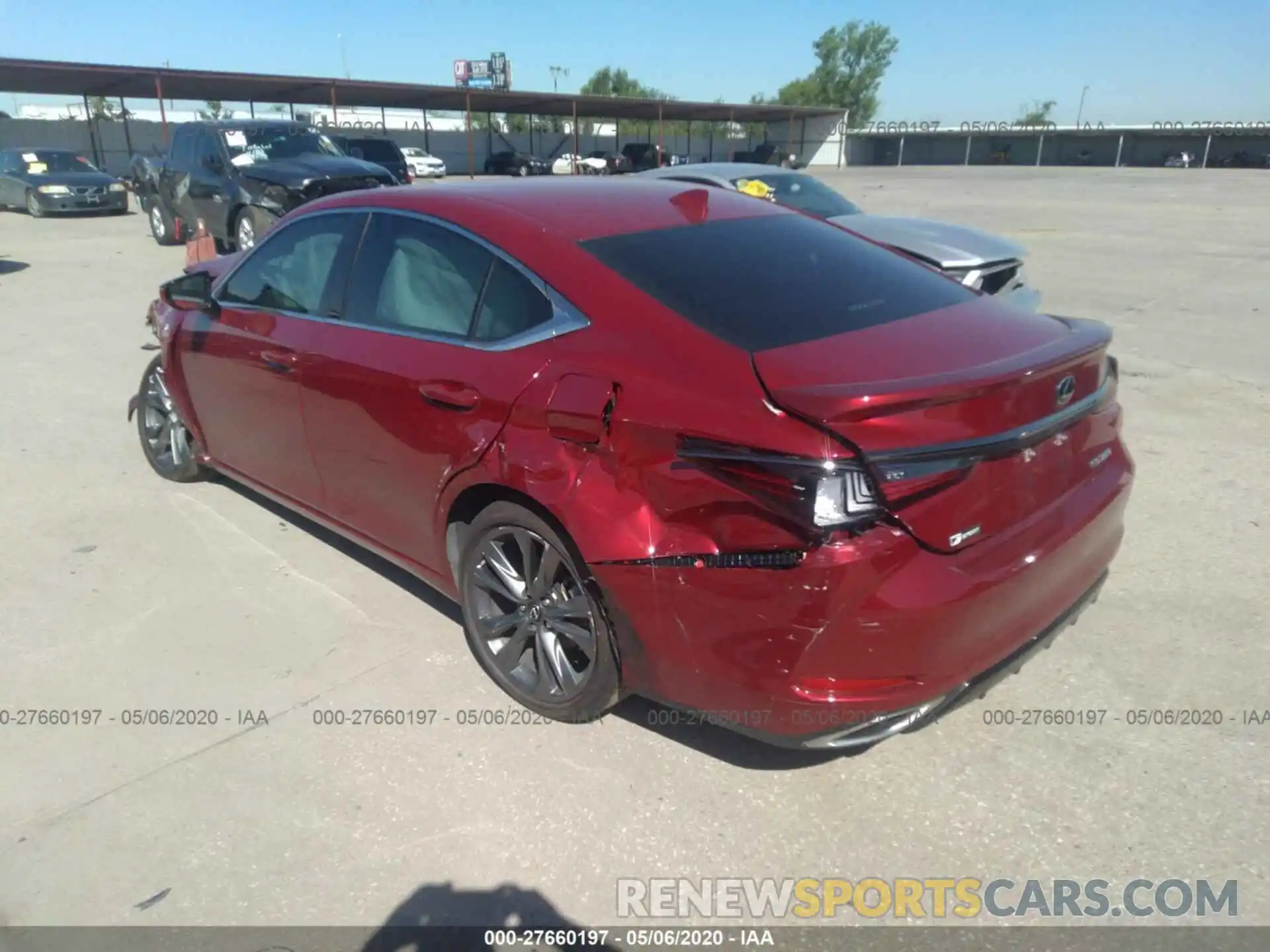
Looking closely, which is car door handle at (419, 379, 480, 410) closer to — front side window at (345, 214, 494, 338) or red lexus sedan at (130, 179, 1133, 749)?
red lexus sedan at (130, 179, 1133, 749)

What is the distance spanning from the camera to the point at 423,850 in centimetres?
266

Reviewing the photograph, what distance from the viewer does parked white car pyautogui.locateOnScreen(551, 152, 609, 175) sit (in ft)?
145

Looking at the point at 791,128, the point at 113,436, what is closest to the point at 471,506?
the point at 113,436

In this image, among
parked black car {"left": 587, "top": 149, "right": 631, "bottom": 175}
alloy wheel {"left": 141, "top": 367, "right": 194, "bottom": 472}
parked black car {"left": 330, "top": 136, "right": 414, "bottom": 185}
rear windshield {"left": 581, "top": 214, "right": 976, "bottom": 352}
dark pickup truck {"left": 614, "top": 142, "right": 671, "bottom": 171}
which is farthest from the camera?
dark pickup truck {"left": 614, "top": 142, "right": 671, "bottom": 171}

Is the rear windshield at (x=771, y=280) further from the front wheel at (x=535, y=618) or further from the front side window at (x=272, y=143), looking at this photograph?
the front side window at (x=272, y=143)

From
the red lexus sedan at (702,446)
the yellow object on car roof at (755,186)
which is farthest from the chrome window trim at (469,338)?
the yellow object on car roof at (755,186)

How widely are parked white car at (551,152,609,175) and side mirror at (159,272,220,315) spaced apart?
3872 centimetres

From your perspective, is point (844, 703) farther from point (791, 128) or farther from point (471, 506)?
point (791, 128)

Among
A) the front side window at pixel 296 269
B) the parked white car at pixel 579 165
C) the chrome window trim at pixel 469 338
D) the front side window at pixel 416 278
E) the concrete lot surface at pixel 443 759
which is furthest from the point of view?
the parked white car at pixel 579 165

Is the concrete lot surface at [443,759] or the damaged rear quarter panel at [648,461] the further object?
the concrete lot surface at [443,759]

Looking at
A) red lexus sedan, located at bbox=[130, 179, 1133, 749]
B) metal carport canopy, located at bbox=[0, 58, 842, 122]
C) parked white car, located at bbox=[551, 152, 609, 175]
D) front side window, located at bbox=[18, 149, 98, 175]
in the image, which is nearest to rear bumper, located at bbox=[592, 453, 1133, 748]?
red lexus sedan, located at bbox=[130, 179, 1133, 749]

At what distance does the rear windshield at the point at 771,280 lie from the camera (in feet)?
9.10

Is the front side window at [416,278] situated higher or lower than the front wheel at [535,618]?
higher

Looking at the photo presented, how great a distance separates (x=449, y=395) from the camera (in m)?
3.15
